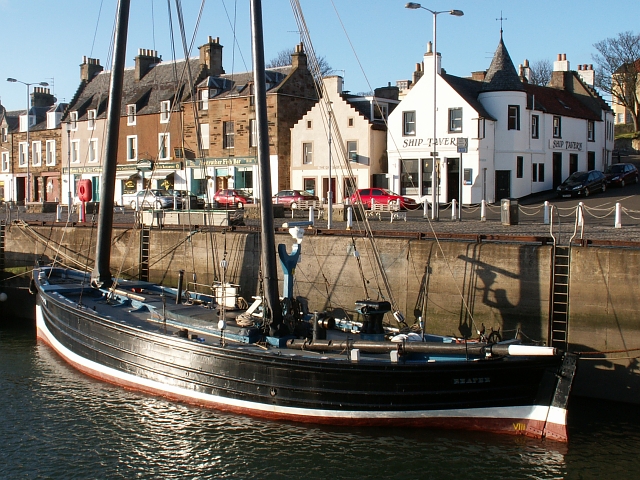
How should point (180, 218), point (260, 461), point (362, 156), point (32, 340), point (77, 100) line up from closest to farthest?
point (260, 461)
point (32, 340)
point (180, 218)
point (362, 156)
point (77, 100)

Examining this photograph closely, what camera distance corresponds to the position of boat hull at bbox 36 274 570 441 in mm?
12898

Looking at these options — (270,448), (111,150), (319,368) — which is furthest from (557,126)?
(270,448)

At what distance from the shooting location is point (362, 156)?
43.1 metres

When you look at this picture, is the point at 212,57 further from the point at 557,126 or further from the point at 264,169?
the point at 264,169

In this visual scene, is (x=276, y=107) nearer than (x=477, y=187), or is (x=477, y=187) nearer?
(x=477, y=187)

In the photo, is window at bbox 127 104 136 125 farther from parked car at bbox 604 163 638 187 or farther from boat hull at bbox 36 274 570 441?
boat hull at bbox 36 274 570 441

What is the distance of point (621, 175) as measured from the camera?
43.8 metres

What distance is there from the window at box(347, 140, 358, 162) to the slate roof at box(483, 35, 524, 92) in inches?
332

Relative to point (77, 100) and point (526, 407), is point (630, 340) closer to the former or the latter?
point (526, 407)

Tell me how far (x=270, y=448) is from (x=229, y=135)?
36.6m

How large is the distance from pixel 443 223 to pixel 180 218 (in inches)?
382

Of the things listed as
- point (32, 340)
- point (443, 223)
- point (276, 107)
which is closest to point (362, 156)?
point (276, 107)

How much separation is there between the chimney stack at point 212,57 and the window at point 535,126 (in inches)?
894

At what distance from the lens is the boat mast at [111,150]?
18.8 metres
